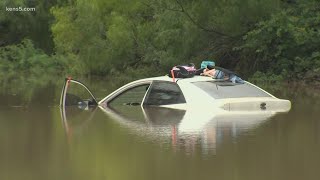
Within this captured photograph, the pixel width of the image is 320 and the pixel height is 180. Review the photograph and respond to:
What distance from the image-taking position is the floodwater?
7.17m

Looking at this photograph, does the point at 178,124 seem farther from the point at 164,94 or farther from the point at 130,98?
the point at 130,98

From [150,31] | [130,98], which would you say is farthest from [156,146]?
[150,31]

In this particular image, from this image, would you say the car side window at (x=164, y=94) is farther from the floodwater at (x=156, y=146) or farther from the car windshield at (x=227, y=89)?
the car windshield at (x=227, y=89)

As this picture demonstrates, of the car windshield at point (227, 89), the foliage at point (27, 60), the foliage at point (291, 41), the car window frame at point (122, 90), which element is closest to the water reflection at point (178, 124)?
the car window frame at point (122, 90)

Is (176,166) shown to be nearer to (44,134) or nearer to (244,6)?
(44,134)

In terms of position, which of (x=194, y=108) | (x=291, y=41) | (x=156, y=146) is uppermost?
(x=291, y=41)

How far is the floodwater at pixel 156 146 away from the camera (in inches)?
282

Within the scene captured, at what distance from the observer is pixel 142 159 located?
26.0 feet

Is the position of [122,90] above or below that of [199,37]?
below

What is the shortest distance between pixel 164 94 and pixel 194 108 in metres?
1.35

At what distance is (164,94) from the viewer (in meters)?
14.3

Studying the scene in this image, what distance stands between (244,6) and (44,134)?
17.7 metres

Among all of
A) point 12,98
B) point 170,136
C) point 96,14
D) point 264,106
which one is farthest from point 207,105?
point 96,14

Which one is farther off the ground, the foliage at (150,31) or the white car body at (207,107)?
the foliage at (150,31)
